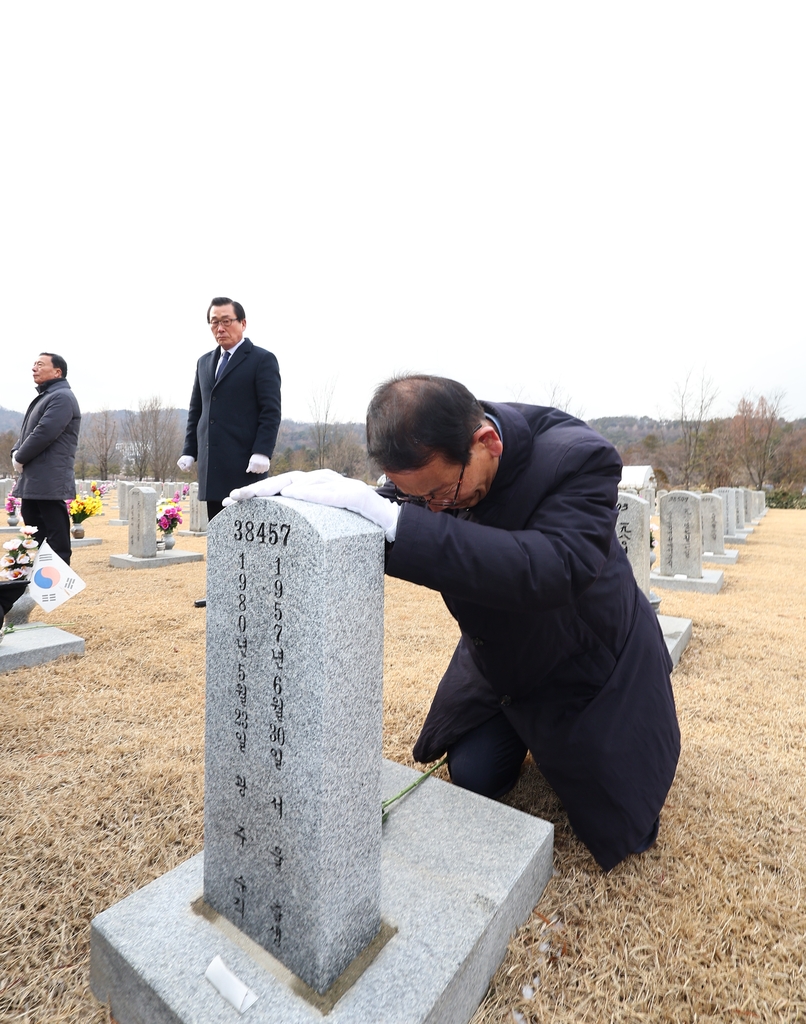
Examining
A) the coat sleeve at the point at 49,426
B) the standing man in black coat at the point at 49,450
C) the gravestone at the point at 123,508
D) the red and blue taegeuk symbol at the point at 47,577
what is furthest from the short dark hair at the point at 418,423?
the gravestone at the point at 123,508

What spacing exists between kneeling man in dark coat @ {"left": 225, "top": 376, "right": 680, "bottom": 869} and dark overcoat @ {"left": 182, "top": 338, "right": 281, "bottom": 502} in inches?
95.2

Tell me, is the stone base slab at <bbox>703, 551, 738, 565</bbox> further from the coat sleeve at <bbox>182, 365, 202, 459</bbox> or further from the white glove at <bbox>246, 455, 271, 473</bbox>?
the coat sleeve at <bbox>182, 365, 202, 459</bbox>

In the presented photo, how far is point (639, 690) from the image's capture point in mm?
1797

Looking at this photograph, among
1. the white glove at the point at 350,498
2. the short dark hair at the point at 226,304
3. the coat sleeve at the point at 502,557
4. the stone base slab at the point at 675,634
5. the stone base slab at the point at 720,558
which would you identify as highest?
the short dark hair at the point at 226,304

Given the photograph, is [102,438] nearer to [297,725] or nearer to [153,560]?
[153,560]

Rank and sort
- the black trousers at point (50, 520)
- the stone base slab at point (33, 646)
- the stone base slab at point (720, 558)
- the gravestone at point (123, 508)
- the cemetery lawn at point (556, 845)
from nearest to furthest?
the cemetery lawn at point (556, 845) → the stone base slab at point (33, 646) → the black trousers at point (50, 520) → the stone base slab at point (720, 558) → the gravestone at point (123, 508)

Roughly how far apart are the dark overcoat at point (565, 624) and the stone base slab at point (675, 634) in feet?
6.48

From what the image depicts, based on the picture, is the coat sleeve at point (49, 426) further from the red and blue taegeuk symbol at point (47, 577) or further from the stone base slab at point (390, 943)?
the stone base slab at point (390, 943)

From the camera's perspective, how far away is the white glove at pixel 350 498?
1188 millimetres

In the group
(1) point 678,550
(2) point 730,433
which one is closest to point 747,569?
(1) point 678,550

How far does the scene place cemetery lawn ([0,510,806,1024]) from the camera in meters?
1.35

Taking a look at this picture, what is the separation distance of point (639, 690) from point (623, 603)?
278 millimetres

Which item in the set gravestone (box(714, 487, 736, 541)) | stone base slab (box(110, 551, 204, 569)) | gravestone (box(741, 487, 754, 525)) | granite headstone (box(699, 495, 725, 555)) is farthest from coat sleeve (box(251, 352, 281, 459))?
gravestone (box(741, 487, 754, 525))

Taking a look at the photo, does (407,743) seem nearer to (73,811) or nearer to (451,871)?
(451,871)
